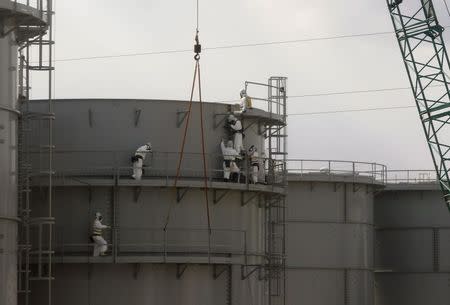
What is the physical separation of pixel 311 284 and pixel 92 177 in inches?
667

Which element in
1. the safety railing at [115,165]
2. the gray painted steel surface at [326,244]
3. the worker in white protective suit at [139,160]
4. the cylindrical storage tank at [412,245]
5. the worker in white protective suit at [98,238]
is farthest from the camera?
the cylindrical storage tank at [412,245]

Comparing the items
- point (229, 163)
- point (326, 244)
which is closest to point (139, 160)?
point (229, 163)

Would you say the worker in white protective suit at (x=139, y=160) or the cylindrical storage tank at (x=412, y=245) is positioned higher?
the worker in white protective suit at (x=139, y=160)

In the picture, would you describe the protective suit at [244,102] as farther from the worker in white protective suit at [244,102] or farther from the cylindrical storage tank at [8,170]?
the cylindrical storage tank at [8,170]

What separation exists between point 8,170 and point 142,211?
6115 mm

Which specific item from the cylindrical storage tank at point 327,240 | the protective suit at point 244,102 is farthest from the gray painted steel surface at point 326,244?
the protective suit at point 244,102

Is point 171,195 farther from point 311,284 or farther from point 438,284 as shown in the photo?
point 438,284

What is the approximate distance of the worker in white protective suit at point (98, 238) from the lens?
38969 millimetres

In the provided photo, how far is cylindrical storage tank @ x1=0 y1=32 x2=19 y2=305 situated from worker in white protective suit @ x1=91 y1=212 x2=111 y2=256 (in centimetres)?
399

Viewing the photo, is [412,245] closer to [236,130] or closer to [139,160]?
[236,130]

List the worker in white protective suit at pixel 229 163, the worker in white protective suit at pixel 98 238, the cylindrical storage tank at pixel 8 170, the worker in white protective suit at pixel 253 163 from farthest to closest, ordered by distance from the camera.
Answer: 1. the worker in white protective suit at pixel 253 163
2. the worker in white protective suit at pixel 229 163
3. the worker in white protective suit at pixel 98 238
4. the cylindrical storage tank at pixel 8 170

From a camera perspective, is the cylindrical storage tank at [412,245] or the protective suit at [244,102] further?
the cylindrical storage tank at [412,245]

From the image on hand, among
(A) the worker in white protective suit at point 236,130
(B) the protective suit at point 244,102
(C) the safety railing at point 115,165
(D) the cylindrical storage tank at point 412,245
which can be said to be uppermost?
(B) the protective suit at point 244,102

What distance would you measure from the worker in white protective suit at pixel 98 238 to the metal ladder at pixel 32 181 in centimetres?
134
